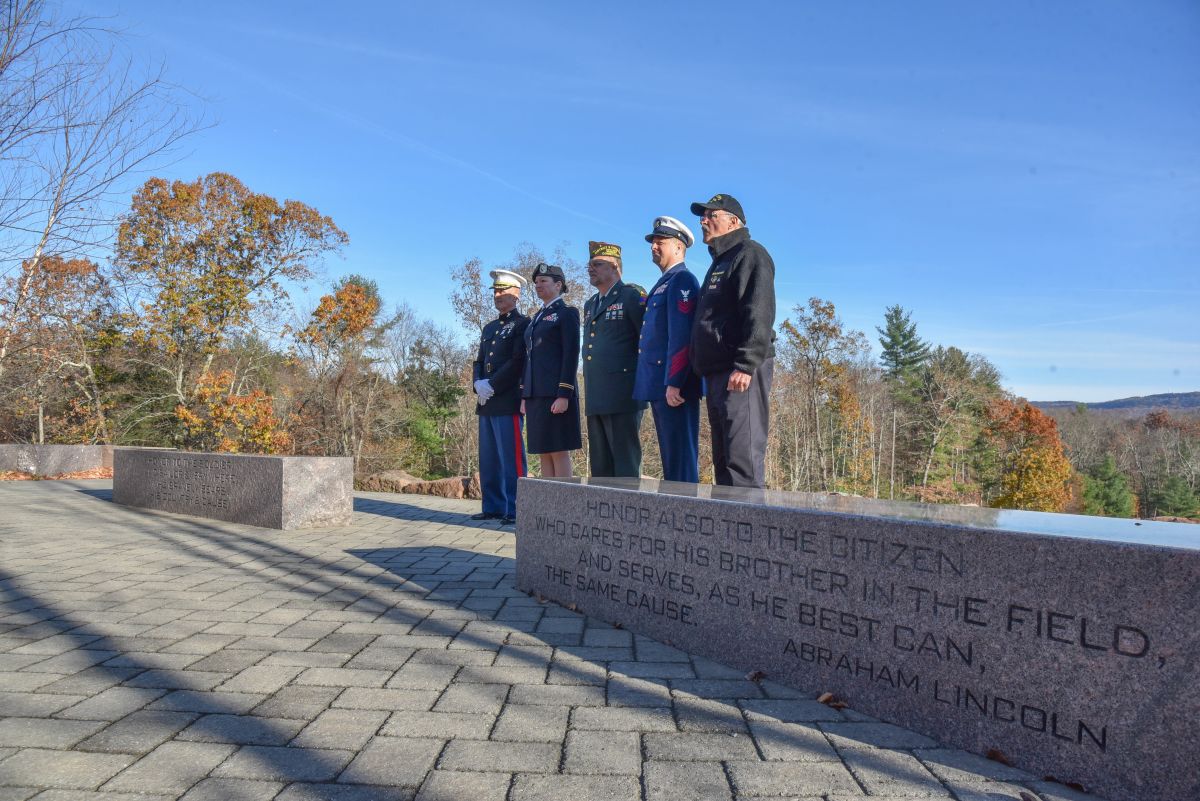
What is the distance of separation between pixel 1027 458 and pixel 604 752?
158ft

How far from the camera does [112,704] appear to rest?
245 cm

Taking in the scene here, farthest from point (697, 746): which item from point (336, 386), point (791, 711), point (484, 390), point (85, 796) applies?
point (336, 386)

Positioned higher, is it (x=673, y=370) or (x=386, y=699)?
(x=673, y=370)

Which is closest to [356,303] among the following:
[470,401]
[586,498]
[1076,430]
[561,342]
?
[470,401]

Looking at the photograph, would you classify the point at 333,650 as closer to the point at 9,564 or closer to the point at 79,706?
the point at 79,706

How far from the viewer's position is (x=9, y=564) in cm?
501

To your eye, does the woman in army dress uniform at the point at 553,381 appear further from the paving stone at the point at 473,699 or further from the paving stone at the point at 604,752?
the paving stone at the point at 604,752

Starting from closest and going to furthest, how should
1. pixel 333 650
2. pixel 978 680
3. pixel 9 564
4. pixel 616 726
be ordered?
pixel 978 680
pixel 616 726
pixel 333 650
pixel 9 564

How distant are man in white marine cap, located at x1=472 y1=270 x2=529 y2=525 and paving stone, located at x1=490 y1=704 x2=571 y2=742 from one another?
4851 mm

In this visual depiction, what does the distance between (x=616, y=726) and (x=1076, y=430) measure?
72.0 m

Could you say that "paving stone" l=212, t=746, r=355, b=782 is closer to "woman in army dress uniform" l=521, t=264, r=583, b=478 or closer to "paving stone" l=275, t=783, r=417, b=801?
"paving stone" l=275, t=783, r=417, b=801

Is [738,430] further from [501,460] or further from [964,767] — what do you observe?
[501,460]

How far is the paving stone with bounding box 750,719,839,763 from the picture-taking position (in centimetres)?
209

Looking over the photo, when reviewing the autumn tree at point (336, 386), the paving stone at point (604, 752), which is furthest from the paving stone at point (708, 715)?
the autumn tree at point (336, 386)
